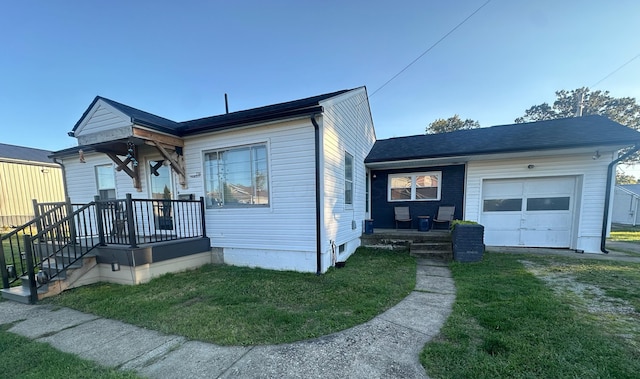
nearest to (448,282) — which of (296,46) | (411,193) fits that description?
(411,193)

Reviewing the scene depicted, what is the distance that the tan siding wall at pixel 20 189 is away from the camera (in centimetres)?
1412

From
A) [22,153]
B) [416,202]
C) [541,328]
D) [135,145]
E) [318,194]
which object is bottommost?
[541,328]

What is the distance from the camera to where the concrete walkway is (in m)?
2.14

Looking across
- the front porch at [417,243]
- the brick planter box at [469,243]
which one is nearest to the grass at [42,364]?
the front porch at [417,243]

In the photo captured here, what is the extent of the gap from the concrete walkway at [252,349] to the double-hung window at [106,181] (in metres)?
4.81

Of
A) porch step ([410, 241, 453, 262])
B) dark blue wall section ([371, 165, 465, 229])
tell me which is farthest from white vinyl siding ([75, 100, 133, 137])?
porch step ([410, 241, 453, 262])

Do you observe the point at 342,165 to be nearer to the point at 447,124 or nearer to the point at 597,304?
the point at 597,304

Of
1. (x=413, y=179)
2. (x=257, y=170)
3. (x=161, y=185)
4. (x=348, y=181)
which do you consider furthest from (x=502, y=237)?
(x=161, y=185)

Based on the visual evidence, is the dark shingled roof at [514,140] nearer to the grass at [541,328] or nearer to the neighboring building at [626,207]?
the grass at [541,328]

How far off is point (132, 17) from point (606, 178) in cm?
1545

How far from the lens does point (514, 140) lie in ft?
24.4

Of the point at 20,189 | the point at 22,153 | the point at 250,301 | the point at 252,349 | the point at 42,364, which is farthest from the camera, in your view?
the point at 22,153

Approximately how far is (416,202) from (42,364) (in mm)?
9165

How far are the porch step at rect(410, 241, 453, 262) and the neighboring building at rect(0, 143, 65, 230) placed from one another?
75.0 ft
